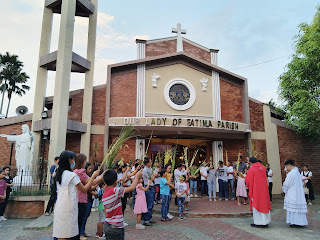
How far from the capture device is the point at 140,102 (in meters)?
13.8

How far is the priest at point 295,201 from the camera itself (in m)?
6.54

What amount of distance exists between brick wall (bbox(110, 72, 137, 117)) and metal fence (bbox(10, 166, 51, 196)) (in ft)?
15.3

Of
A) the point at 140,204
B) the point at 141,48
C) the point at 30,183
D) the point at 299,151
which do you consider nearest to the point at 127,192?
the point at 140,204

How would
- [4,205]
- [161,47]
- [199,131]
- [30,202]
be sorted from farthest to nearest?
[161,47]
[199,131]
[30,202]
[4,205]

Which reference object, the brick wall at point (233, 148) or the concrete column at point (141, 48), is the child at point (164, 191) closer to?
the brick wall at point (233, 148)

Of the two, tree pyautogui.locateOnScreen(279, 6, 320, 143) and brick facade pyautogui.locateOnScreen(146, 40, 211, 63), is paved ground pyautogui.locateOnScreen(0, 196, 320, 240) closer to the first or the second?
tree pyautogui.locateOnScreen(279, 6, 320, 143)

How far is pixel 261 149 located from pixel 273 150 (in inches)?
30.2

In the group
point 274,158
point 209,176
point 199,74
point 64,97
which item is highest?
point 199,74

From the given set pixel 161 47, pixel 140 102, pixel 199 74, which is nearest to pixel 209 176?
pixel 140 102

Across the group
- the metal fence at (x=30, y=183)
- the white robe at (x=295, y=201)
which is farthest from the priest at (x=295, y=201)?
the metal fence at (x=30, y=183)

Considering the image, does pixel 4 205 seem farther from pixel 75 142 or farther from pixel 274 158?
pixel 274 158

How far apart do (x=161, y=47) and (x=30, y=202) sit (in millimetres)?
12885

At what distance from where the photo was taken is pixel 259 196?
664cm

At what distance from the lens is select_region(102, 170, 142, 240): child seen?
3273mm
